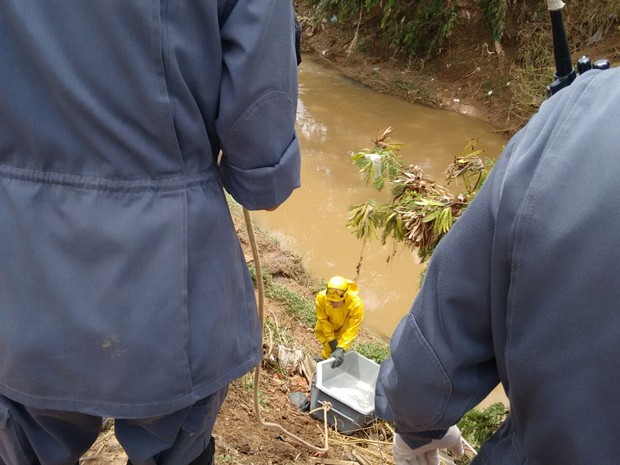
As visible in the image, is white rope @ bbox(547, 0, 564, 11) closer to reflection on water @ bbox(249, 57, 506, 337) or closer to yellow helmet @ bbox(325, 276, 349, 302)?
yellow helmet @ bbox(325, 276, 349, 302)

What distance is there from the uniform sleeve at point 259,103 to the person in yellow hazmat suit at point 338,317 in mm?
→ 1879

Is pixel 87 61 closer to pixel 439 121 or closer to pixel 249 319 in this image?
pixel 249 319

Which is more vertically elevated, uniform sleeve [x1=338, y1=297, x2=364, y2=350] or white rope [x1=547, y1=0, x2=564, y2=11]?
white rope [x1=547, y1=0, x2=564, y2=11]

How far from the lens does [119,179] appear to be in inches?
51.5

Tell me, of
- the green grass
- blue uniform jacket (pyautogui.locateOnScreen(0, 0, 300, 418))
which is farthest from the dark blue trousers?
the green grass

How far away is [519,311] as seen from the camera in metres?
0.91

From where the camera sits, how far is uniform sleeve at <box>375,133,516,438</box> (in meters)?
0.95

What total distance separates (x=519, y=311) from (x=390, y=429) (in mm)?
2452

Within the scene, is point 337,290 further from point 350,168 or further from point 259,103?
point 350,168

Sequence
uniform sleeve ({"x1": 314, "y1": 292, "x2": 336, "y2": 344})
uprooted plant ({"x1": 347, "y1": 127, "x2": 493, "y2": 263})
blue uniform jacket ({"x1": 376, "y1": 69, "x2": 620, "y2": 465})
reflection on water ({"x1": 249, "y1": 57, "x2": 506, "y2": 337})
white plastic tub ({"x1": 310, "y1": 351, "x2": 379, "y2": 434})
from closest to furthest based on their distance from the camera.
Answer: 1. blue uniform jacket ({"x1": 376, "y1": 69, "x2": 620, "y2": 465})
2. uprooted plant ({"x1": 347, "y1": 127, "x2": 493, "y2": 263})
3. white plastic tub ({"x1": 310, "y1": 351, "x2": 379, "y2": 434})
4. uniform sleeve ({"x1": 314, "y1": 292, "x2": 336, "y2": 344})
5. reflection on water ({"x1": 249, "y1": 57, "x2": 506, "y2": 337})

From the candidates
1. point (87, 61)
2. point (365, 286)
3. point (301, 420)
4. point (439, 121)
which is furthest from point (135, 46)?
point (439, 121)

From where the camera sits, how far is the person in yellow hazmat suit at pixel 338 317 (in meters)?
3.30

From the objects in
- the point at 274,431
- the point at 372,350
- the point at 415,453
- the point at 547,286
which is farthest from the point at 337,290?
the point at 547,286

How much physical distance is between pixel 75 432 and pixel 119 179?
65 cm
